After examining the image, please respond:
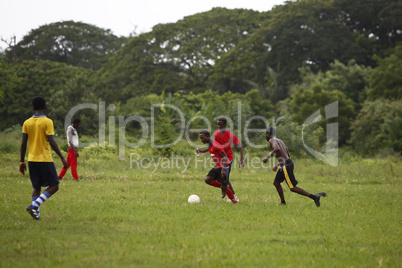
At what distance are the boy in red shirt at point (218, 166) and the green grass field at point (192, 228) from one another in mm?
581

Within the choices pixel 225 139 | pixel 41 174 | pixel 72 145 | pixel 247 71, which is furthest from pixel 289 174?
pixel 247 71

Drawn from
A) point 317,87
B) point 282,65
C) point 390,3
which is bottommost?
point 317,87

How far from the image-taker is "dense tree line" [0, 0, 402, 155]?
35.1 meters

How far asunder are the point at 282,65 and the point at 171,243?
40962mm

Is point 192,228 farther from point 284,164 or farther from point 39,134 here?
point 284,164

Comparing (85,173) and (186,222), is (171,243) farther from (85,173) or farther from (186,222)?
(85,173)

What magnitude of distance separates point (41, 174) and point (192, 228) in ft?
10.6

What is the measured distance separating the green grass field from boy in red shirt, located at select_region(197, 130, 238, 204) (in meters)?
0.58

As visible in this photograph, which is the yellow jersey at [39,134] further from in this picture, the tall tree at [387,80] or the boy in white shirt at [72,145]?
the tall tree at [387,80]

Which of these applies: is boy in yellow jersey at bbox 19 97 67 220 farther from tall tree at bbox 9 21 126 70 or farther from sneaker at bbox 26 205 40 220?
tall tree at bbox 9 21 126 70

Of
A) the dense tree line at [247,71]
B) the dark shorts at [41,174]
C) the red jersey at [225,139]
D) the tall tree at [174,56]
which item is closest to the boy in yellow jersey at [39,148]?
the dark shorts at [41,174]

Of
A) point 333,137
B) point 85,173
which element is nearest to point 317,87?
point 333,137

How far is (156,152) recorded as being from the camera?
25641mm

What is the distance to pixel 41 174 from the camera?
8.71 meters
